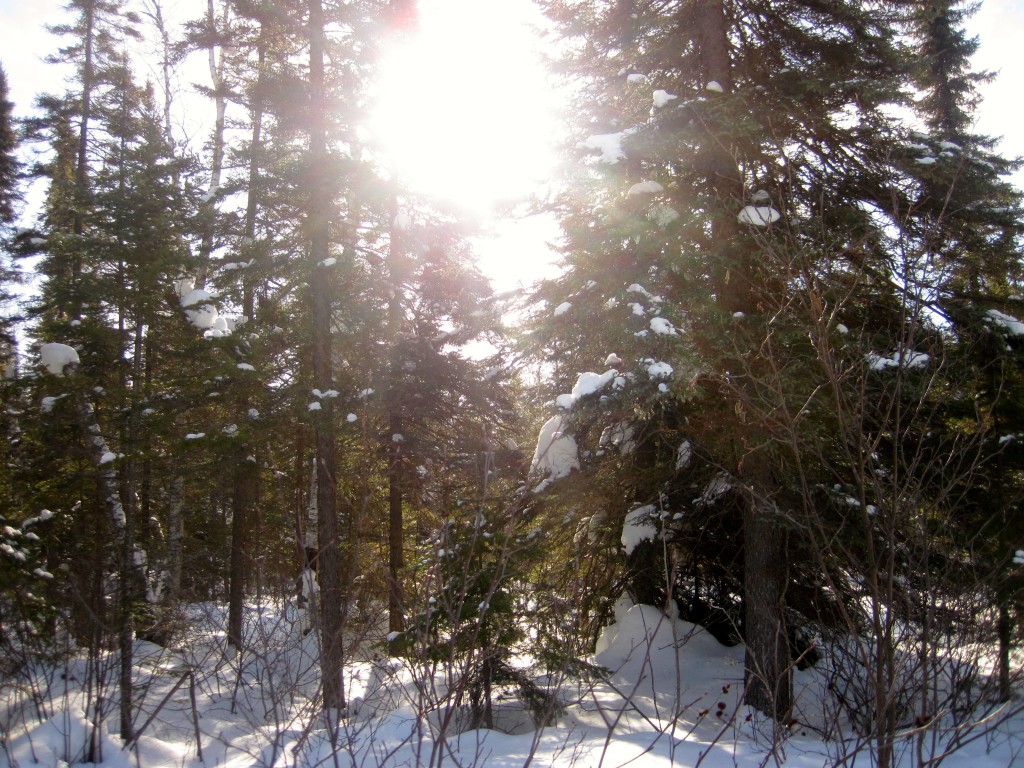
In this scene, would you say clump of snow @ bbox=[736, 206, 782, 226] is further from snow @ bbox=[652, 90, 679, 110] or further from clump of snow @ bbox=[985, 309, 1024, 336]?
clump of snow @ bbox=[985, 309, 1024, 336]

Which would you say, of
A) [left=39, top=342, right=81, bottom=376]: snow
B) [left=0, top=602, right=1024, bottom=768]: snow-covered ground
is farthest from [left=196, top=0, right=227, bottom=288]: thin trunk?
[left=0, top=602, right=1024, bottom=768]: snow-covered ground

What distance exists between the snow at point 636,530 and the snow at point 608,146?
4631 mm

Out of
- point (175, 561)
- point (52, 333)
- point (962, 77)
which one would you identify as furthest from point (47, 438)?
point (962, 77)

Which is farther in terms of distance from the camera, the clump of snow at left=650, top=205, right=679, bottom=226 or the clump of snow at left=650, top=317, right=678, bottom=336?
the clump of snow at left=650, top=205, right=679, bottom=226

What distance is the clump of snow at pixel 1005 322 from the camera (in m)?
8.43

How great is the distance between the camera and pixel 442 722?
12.5 ft

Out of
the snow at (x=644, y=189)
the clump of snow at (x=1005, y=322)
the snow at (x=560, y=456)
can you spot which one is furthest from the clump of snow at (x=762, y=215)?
the clump of snow at (x=1005, y=322)

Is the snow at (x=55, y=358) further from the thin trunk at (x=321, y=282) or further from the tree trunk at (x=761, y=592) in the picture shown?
the tree trunk at (x=761, y=592)

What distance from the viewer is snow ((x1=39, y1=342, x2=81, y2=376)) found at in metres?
11.1

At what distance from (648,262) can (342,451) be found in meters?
8.88

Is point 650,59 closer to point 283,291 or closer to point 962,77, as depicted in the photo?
point 283,291

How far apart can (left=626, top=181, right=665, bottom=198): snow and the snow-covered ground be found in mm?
4625

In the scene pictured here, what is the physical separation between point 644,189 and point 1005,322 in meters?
5.01

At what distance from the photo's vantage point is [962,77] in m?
14.1
